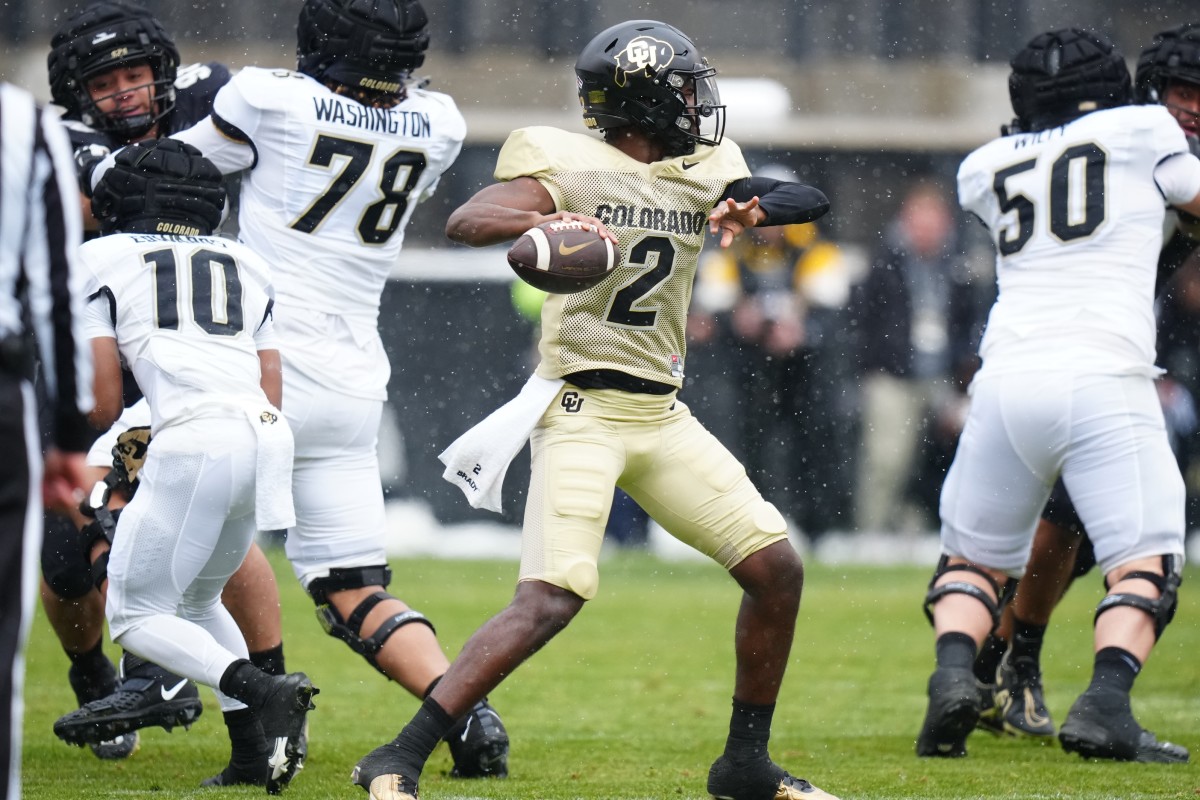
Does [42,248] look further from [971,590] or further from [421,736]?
[971,590]

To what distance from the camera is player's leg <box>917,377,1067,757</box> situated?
5.29 m

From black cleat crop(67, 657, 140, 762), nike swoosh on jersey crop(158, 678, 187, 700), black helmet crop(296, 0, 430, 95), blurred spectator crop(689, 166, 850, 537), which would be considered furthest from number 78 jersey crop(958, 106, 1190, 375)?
blurred spectator crop(689, 166, 850, 537)

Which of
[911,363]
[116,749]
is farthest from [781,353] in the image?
[116,749]

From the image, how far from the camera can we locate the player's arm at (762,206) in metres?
4.44

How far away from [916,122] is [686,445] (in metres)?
11.9

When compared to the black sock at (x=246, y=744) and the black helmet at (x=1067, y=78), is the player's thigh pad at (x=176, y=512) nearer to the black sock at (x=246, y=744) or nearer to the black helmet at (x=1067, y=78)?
the black sock at (x=246, y=744)

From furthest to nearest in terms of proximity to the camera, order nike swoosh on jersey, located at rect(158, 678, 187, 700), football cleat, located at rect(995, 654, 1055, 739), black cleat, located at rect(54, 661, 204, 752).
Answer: football cleat, located at rect(995, 654, 1055, 739) → nike swoosh on jersey, located at rect(158, 678, 187, 700) → black cleat, located at rect(54, 661, 204, 752)

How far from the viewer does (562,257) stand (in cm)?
408

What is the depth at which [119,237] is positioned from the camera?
15.2ft

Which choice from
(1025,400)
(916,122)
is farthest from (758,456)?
(1025,400)

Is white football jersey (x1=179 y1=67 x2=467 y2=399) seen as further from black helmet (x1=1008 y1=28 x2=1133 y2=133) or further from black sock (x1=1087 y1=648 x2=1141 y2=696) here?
black sock (x1=1087 y1=648 x2=1141 y2=696)

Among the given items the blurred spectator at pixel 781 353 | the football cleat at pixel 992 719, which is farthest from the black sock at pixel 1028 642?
the blurred spectator at pixel 781 353

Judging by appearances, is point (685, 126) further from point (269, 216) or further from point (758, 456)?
point (758, 456)

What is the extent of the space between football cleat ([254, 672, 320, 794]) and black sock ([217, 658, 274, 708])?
16 mm
